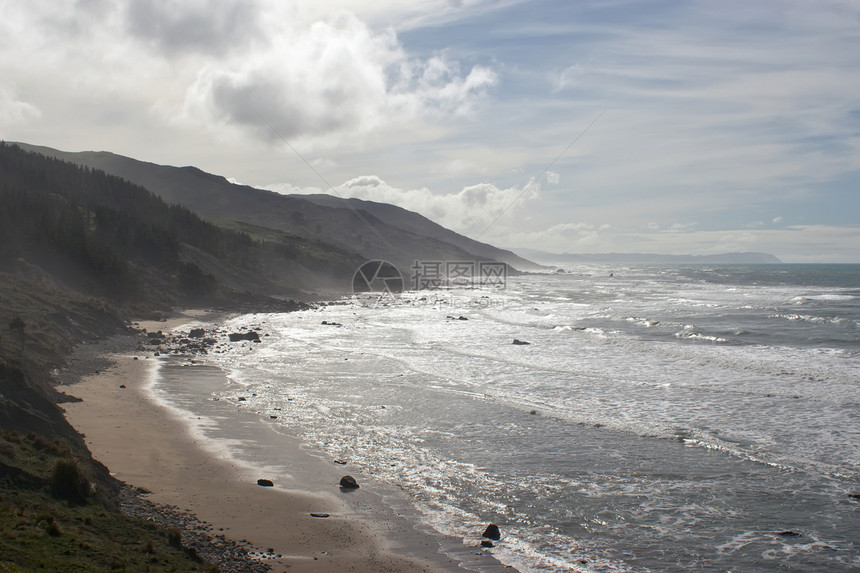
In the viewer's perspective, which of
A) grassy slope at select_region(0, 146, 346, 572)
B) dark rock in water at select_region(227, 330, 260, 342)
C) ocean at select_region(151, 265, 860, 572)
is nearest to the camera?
grassy slope at select_region(0, 146, 346, 572)

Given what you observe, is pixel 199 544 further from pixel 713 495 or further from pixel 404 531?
pixel 713 495

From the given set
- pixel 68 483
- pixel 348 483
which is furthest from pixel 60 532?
pixel 348 483

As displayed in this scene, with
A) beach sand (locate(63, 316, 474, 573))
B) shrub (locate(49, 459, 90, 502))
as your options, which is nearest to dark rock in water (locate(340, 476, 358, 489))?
beach sand (locate(63, 316, 474, 573))

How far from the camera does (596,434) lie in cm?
1720

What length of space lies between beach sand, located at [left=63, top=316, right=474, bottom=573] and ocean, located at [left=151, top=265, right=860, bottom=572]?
118 centimetres

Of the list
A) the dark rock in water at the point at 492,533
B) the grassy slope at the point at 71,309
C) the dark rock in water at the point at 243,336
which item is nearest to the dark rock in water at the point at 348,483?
the dark rock in water at the point at 492,533

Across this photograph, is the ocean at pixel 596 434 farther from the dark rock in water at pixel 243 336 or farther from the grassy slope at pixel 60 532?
the grassy slope at pixel 60 532

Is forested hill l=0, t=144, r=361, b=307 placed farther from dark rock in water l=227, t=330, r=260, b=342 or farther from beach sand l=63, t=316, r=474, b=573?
beach sand l=63, t=316, r=474, b=573

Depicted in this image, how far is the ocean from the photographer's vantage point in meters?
10.7

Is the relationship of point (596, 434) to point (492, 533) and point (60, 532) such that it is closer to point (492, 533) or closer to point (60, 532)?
point (492, 533)

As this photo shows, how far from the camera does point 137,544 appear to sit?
8.20 meters

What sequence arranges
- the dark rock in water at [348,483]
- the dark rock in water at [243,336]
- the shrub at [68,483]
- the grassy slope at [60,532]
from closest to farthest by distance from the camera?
the grassy slope at [60,532]
the shrub at [68,483]
the dark rock in water at [348,483]
the dark rock in water at [243,336]

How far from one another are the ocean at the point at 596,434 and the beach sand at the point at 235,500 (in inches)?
46.5

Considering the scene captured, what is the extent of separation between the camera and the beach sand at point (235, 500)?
9656mm
